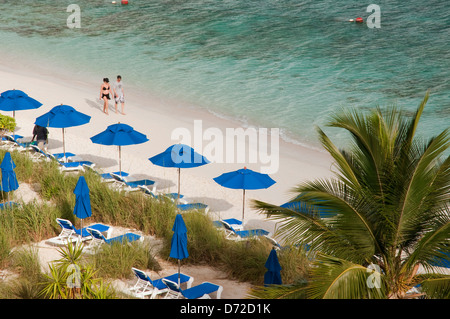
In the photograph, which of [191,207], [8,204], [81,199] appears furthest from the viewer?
[191,207]

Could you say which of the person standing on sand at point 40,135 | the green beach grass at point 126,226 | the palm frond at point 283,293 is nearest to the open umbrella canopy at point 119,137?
the green beach grass at point 126,226

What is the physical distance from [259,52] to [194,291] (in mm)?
24745

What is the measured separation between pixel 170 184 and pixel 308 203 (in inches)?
337

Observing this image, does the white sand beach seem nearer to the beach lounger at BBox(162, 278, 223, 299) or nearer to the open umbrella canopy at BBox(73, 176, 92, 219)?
the beach lounger at BBox(162, 278, 223, 299)

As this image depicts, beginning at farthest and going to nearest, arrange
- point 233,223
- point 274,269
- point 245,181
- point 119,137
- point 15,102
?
point 15,102 < point 119,137 < point 233,223 < point 245,181 < point 274,269

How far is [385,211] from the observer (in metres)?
7.75

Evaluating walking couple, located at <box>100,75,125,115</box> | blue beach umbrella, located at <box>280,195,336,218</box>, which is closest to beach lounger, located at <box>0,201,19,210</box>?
blue beach umbrella, located at <box>280,195,336,218</box>

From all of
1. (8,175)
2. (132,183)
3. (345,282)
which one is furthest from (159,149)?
(345,282)

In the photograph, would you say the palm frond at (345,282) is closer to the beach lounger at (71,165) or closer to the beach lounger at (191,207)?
the beach lounger at (191,207)

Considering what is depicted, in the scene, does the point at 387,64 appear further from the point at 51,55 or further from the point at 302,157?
the point at 51,55

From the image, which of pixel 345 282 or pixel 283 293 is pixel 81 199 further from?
pixel 345 282

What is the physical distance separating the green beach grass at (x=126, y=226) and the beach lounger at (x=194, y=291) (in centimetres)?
96

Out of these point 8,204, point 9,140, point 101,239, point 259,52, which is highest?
point 259,52

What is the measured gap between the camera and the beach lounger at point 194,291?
999 cm
